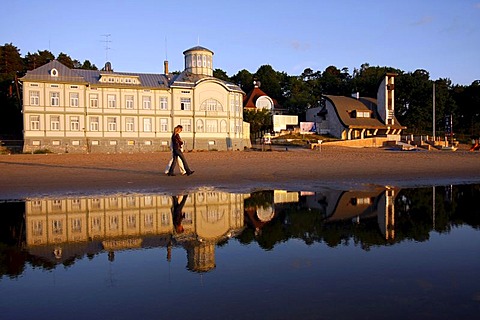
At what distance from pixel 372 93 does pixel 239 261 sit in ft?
301

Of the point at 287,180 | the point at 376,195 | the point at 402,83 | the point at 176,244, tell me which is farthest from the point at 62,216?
the point at 402,83

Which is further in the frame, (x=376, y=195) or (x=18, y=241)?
(x=376, y=195)

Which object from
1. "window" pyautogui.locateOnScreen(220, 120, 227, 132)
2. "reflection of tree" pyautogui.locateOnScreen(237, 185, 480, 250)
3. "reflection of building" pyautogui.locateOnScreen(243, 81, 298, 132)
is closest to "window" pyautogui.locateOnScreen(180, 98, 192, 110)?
"window" pyautogui.locateOnScreen(220, 120, 227, 132)

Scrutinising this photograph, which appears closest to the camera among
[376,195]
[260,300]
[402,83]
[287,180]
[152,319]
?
[152,319]

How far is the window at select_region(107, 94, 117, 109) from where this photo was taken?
2063 inches

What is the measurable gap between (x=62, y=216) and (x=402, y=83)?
83.9 meters

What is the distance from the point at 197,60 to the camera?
5956 cm

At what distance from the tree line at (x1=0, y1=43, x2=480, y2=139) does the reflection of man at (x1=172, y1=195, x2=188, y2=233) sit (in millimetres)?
52220

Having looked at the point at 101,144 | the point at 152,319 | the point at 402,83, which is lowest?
the point at 152,319

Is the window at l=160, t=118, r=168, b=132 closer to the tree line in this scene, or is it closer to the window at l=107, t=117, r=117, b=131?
the window at l=107, t=117, r=117, b=131

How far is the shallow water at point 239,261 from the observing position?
15.6 ft

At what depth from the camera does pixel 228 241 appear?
8.00m

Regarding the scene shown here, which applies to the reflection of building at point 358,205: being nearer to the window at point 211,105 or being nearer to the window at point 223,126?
the window at point 211,105

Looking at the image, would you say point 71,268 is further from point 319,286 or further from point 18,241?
point 319,286
